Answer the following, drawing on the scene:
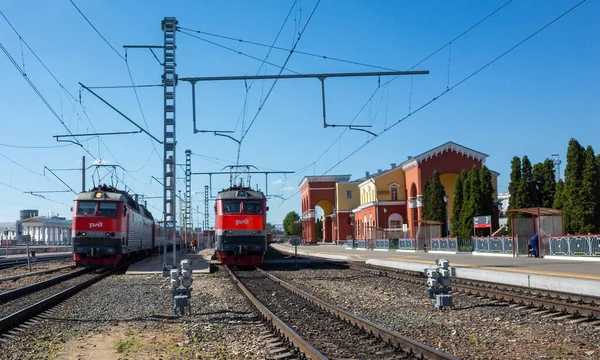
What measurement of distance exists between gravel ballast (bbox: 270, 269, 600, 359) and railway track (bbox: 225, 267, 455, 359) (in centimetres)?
54

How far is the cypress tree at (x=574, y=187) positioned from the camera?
31.0 meters

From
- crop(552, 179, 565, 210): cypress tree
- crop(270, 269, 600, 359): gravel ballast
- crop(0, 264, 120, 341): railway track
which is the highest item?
crop(552, 179, 565, 210): cypress tree

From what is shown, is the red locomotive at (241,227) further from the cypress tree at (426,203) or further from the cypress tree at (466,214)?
the cypress tree at (426,203)

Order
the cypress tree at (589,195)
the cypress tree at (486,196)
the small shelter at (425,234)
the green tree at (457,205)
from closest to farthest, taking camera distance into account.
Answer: the cypress tree at (589,195), the cypress tree at (486,196), the small shelter at (425,234), the green tree at (457,205)

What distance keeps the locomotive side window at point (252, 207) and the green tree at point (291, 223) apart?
109 meters

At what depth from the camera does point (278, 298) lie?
15750 mm

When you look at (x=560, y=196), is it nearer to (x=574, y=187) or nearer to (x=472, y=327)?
(x=574, y=187)

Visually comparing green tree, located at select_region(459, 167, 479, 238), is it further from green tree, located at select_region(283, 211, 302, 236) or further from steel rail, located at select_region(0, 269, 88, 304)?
green tree, located at select_region(283, 211, 302, 236)

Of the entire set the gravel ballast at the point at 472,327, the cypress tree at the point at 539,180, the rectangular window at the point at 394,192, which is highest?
the rectangular window at the point at 394,192

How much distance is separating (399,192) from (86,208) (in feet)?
152

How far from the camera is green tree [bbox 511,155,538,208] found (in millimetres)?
39312

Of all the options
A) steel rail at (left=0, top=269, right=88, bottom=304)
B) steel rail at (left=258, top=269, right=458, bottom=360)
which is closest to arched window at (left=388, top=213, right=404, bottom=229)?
steel rail at (left=0, top=269, right=88, bottom=304)

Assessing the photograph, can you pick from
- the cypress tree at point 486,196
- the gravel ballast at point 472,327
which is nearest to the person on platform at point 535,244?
the gravel ballast at point 472,327

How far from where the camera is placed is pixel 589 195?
3067 cm
